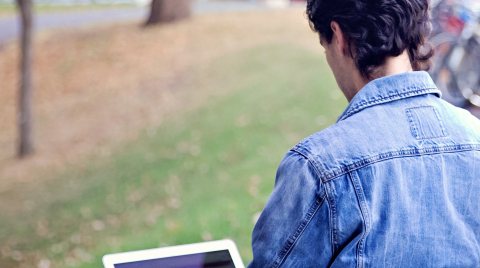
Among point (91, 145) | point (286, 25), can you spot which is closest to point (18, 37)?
point (91, 145)

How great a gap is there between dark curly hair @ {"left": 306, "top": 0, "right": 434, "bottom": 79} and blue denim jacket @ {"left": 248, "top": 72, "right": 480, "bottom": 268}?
109 mm

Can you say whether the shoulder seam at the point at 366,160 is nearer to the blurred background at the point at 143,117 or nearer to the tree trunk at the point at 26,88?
the blurred background at the point at 143,117

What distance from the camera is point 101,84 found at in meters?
3.35

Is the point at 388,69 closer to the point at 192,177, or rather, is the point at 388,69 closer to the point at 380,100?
the point at 380,100

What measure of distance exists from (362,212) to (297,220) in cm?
10

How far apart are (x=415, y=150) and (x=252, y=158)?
2701 millimetres

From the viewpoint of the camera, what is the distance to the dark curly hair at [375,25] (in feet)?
3.05

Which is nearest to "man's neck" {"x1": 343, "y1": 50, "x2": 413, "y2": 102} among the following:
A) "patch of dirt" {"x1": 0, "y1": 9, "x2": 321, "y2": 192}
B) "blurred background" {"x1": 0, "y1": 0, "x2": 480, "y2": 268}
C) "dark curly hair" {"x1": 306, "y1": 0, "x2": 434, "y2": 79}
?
"dark curly hair" {"x1": 306, "y1": 0, "x2": 434, "y2": 79}

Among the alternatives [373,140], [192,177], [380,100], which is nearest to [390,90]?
[380,100]

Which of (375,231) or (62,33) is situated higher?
(375,231)

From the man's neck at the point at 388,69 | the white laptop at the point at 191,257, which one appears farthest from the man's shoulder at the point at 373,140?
the white laptop at the point at 191,257

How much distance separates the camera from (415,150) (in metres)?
0.83

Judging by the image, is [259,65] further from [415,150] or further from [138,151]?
[415,150]

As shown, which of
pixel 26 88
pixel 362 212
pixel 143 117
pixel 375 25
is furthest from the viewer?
pixel 143 117
